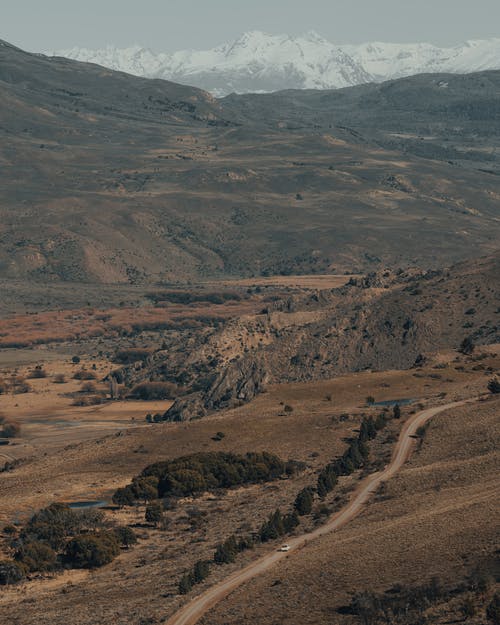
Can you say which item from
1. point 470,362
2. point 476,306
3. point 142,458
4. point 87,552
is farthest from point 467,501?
point 476,306

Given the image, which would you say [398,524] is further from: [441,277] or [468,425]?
[441,277]

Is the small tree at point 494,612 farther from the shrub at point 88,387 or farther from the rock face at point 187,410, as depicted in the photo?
the shrub at point 88,387

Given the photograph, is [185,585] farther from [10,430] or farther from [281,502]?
[10,430]

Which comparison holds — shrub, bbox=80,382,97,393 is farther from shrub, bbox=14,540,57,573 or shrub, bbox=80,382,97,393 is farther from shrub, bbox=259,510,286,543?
shrub, bbox=259,510,286,543

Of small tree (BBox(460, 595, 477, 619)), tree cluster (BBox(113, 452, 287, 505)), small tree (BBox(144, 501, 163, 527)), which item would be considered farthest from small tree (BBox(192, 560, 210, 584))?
tree cluster (BBox(113, 452, 287, 505))

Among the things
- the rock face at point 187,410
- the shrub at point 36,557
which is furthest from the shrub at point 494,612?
the rock face at point 187,410

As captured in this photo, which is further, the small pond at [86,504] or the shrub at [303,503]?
the small pond at [86,504]
